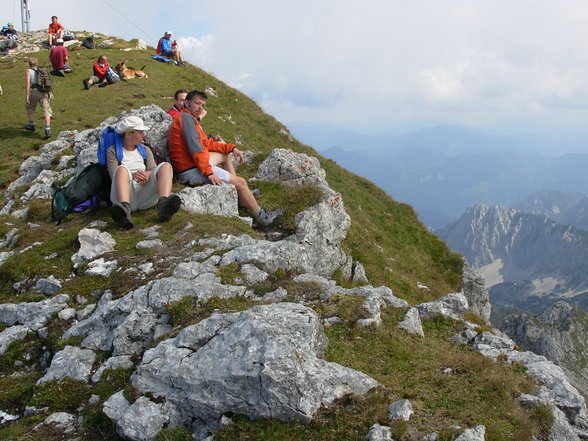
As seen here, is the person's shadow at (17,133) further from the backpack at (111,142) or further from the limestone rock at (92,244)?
the limestone rock at (92,244)

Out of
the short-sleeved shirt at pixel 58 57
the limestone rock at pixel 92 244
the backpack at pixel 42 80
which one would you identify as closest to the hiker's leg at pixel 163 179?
the limestone rock at pixel 92 244

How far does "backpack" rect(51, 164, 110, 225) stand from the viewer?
13820 mm

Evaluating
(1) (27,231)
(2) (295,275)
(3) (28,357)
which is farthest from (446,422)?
(1) (27,231)

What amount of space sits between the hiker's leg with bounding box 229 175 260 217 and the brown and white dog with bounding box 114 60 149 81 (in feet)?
99.6

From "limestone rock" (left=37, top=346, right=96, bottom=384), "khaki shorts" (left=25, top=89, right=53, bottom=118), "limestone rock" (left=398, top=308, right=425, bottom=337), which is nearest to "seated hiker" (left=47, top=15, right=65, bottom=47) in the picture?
"khaki shorts" (left=25, top=89, right=53, bottom=118)

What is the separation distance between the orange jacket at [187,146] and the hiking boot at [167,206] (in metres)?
2.39

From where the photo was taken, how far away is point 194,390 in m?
6.81

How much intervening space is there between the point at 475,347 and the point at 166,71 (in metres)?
42.0

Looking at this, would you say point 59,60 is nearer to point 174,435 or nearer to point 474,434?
point 174,435

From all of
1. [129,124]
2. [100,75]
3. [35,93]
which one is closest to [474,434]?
[129,124]

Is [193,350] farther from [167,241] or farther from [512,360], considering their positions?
[512,360]

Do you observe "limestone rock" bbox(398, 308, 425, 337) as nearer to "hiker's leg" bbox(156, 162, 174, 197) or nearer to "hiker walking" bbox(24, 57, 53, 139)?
"hiker's leg" bbox(156, 162, 174, 197)

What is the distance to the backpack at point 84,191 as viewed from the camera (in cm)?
1382

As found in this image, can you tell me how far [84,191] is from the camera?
14.1 meters
